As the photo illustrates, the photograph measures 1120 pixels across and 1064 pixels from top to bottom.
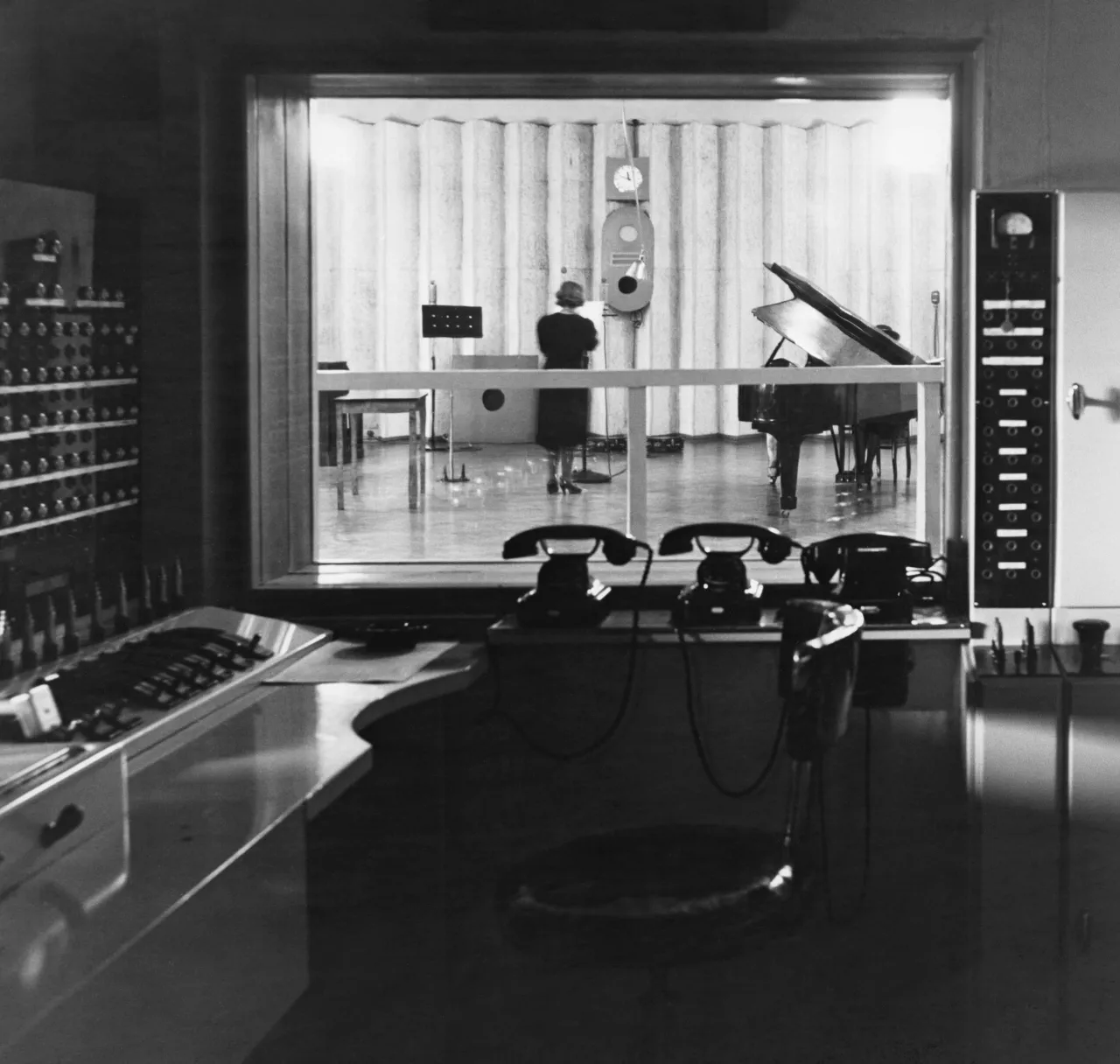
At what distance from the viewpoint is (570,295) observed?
2951mm

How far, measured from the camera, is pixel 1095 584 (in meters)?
Result: 2.49

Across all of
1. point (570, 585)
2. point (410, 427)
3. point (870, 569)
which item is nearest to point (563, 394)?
point (410, 427)

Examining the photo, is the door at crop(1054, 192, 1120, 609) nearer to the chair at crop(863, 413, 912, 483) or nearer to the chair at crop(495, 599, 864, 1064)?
the chair at crop(863, 413, 912, 483)

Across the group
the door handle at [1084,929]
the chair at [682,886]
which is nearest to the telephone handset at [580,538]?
the door handle at [1084,929]

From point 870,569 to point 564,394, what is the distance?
2.11 feet

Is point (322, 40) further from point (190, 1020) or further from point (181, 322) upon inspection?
point (190, 1020)

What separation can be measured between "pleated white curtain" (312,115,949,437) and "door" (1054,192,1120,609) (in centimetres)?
25

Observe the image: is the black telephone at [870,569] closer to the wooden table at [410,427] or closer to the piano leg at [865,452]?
the piano leg at [865,452]

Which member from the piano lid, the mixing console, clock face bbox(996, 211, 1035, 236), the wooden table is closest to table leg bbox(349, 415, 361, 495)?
the wooden table

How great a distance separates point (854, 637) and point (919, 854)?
849mm

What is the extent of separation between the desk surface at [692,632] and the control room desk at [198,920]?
1.04m

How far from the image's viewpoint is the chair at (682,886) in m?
1.13

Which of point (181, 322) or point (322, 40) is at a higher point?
point (322, 40)

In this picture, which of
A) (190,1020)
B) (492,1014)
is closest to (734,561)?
(492,1014)
